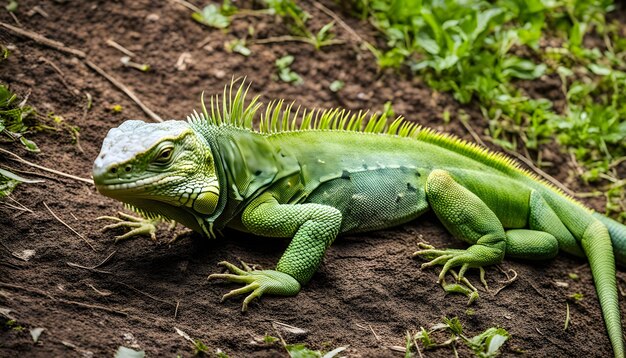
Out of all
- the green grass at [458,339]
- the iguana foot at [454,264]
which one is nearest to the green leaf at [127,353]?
the green grass at [458,339]

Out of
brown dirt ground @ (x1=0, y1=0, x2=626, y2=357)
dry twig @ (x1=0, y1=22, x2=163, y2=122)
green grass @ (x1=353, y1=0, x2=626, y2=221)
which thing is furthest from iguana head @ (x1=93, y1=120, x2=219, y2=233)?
green grass @ (x1=353, y1=0, x2=626, y2=221)

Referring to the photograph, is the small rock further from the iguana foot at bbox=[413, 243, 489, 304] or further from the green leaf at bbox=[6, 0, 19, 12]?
the green leaf at bbox=[6, 0, 19, 12]

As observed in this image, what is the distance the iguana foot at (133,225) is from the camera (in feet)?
15.4

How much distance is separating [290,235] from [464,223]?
1.46 metres

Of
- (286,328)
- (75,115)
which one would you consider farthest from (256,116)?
(286,328)

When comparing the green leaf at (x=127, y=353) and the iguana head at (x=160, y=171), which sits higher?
the iguana head at (x=160, y=171)

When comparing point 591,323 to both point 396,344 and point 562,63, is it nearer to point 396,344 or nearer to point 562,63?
point 396,344

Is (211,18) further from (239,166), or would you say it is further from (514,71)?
(514,71)

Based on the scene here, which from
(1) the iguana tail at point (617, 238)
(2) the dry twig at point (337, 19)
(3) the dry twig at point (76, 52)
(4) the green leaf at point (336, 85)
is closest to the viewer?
(1) the iguana tail at point (617, 238)

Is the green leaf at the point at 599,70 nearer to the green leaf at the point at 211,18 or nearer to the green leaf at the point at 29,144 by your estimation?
the green leaf at the point at 211,18

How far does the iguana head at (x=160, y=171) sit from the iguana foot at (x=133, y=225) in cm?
33

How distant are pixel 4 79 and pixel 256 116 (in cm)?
223

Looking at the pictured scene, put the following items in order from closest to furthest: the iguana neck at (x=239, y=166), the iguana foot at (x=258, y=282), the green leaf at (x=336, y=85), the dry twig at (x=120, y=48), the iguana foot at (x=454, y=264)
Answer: the iguana foot at (x=258, y=282) → the iguana neck at (x=239, y=166) → the iguana foot at (x=454, y=264) → the dry twig at (x=120, y=48) → the green leaf at (x=336, y=85)

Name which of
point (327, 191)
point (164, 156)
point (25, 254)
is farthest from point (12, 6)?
point (327, 191)
